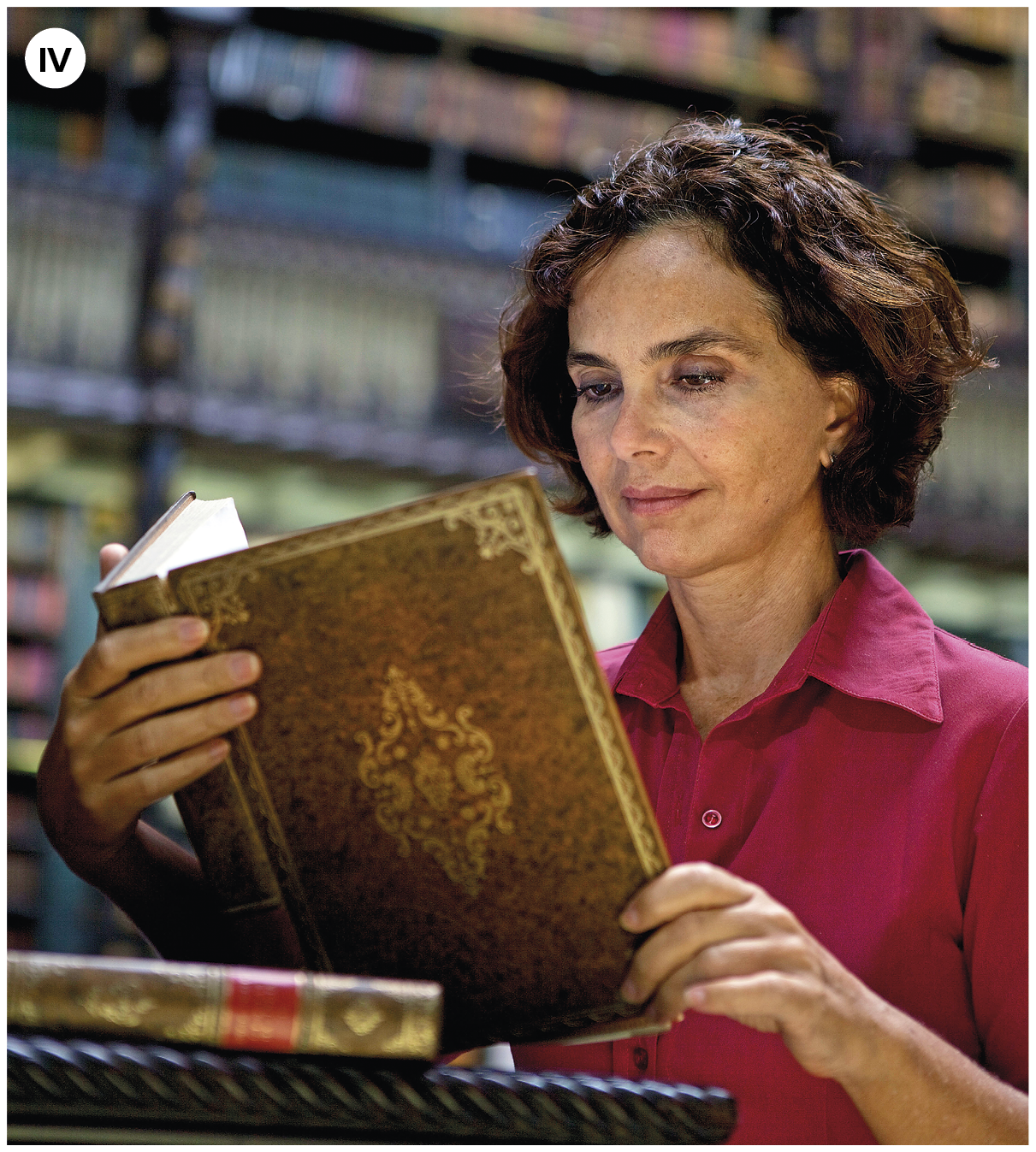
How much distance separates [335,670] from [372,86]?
16.3 ft

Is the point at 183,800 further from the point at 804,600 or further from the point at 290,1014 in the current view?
the point at 804,600

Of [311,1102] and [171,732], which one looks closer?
[311,1102]

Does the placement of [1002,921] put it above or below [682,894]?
below

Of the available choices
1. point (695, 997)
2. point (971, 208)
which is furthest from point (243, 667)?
point (971, 208)

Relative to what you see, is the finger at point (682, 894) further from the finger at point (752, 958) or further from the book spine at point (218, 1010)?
the book spine at point (218, 1010)

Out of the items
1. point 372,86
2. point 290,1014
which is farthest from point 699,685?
point 372,86

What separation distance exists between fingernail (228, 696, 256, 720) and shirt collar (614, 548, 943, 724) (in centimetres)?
53

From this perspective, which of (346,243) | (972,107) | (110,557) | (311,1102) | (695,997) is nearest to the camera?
(311,1102)

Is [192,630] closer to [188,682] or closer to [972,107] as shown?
[188,682]

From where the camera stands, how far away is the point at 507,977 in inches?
32.2

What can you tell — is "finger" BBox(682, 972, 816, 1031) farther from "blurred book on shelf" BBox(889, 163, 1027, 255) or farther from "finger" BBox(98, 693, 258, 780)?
"blurred book on shelf" BBox(889, 163, 1027, 255)

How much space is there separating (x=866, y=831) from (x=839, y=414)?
488 mm

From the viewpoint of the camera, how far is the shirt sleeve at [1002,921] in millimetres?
940

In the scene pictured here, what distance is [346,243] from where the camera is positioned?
5.14 metres
